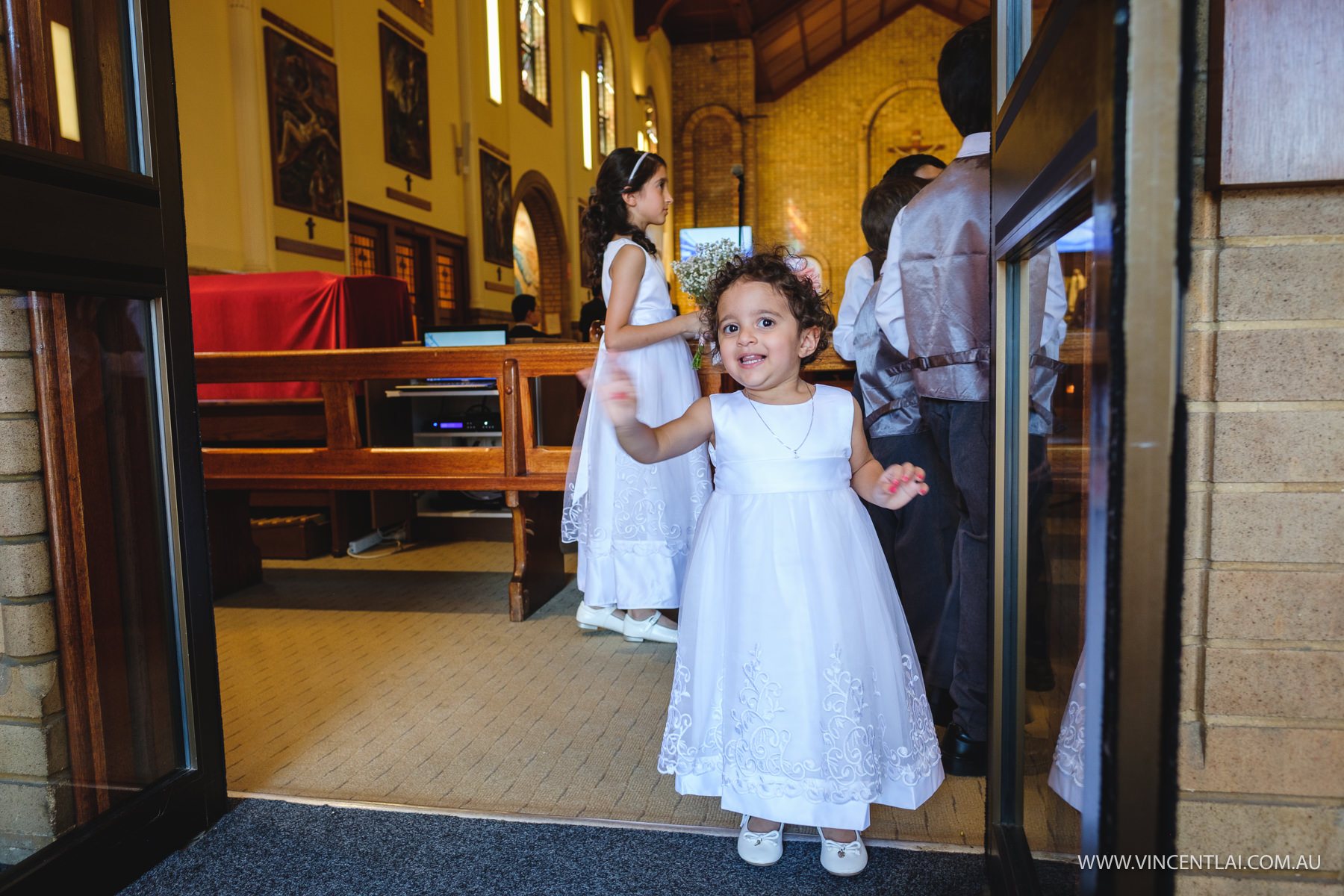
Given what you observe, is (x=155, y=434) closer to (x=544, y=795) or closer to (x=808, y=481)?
(x=544, y=795)

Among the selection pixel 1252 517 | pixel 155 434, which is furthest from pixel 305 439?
pixel 1252 517

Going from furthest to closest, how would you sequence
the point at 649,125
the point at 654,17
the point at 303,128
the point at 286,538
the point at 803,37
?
1. the point at 803,37
2. the point at 649,125
3. the point at 654,17
4. the point at 303,128
5. the point at 286,538

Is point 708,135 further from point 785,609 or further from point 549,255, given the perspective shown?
point 785,609

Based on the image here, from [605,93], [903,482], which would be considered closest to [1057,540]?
[903,482]

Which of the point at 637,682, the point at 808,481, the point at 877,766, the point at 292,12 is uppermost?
the point at 292,12

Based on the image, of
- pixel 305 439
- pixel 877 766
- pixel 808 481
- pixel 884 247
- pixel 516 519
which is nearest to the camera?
pixel 877 766

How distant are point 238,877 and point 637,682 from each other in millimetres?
1368

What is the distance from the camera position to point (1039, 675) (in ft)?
4.28

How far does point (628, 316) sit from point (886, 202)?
0.97m

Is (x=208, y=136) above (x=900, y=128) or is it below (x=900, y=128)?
below

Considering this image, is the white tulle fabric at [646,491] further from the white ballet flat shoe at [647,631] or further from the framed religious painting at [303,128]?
the framed religious painting at [303,128]

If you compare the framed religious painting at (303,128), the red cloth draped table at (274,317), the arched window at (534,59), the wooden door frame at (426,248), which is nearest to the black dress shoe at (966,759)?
the red cloth draped table at (274,317)

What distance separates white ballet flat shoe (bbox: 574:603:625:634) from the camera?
3.39 metres

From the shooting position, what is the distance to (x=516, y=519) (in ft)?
12.1
